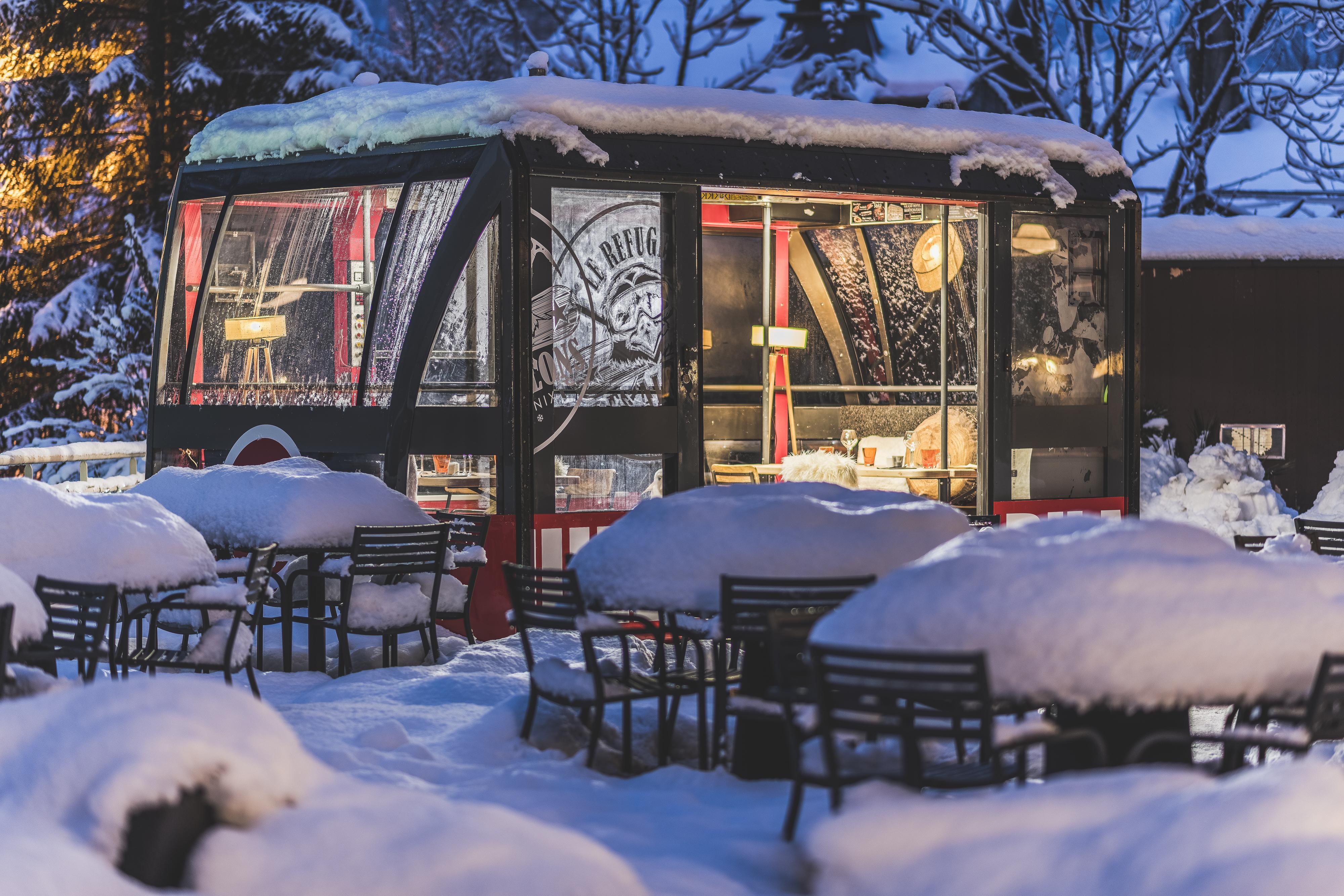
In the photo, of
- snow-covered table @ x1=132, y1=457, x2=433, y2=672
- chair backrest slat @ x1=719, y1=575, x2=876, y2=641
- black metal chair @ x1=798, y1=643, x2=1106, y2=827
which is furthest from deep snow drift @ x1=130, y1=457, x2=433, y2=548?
black metal chair @ x1=798, y1=643, x2=1106, y2=827

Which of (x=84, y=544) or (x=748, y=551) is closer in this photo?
(x=748, y=551)

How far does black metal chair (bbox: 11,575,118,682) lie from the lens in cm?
543

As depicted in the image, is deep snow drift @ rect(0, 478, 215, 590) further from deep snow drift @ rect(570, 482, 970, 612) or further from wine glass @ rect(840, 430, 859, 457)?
wine glass @ rect(840, 430, 859, 457)

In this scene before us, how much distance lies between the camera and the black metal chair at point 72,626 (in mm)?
5430

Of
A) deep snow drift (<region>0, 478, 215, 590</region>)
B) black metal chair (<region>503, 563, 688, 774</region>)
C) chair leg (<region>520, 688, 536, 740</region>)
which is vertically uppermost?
deep snow drift (<region>0, 478, 215, 590</region>)

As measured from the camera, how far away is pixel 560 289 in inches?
366

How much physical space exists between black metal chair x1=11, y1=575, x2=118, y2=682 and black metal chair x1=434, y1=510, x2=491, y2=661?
244cm

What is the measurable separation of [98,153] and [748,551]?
18579 millimetres

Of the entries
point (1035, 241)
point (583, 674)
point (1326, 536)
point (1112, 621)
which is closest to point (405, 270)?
point (583, 674)

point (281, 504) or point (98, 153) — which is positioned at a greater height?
point (98, 153)

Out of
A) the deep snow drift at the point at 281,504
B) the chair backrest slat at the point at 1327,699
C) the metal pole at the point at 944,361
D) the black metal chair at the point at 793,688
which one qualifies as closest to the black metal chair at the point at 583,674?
the black metal chair at the point at 793,688

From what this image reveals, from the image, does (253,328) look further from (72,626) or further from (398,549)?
(72,626)

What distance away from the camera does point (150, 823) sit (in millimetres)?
3049

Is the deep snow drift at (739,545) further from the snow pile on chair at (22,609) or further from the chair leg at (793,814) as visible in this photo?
the snow pile on chair at (22,609)
